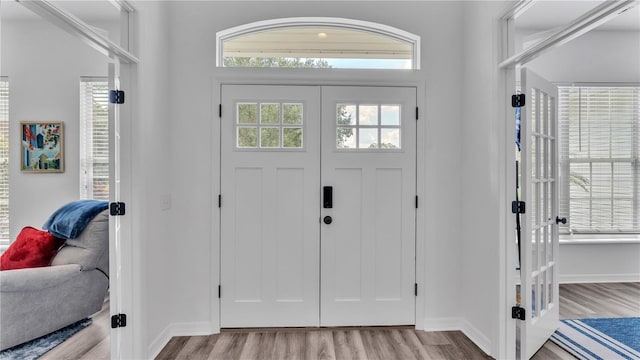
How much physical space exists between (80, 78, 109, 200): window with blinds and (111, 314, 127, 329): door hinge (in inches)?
77.8

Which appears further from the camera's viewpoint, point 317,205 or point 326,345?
point 317,205

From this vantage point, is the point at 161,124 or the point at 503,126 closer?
the point at 503,126

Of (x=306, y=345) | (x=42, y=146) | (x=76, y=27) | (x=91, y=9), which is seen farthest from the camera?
(x=42, y=146)

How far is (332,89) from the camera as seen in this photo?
296cm

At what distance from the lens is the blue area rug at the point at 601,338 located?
98.5 inches

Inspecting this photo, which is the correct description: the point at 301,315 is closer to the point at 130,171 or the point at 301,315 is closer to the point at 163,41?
the point at 130,171

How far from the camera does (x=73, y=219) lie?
9.82 feet

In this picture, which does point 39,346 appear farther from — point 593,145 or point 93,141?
point 593,145

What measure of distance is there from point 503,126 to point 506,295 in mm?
1189

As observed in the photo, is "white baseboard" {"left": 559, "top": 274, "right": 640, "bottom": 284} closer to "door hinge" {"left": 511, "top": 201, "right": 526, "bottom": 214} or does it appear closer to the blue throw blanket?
"door hinge" {"left": 511, "top": 201, "right": 526, "bottom": 214}

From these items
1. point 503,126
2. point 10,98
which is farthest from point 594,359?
point 10,98

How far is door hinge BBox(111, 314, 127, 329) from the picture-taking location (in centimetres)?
230

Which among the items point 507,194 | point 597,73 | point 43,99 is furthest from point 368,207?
point 43,99

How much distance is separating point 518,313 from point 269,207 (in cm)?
200
